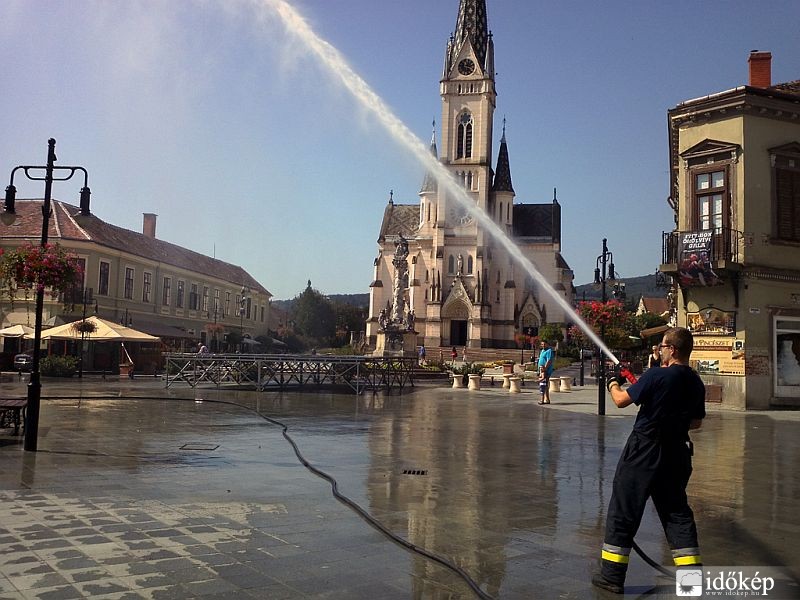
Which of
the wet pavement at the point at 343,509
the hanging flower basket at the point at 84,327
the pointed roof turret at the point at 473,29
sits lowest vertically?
the wet pavement at the point at 343,509

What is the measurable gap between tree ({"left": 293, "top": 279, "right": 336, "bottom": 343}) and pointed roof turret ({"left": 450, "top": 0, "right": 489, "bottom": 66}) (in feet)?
143

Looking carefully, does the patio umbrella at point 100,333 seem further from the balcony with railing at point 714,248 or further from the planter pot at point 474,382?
the balcony with railing at point 714,248

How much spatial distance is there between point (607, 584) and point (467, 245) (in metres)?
74.3

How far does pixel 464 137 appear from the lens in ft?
261

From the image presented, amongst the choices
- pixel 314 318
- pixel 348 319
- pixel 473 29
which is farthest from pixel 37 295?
pixel 348 319

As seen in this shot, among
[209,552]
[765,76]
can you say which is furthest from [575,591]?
[765,76]

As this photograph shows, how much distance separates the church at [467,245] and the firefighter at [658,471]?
70.0m

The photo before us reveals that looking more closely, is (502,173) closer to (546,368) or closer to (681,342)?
(546,368)

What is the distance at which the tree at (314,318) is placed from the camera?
106 metres

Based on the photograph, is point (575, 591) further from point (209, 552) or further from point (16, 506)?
point (16, 506)

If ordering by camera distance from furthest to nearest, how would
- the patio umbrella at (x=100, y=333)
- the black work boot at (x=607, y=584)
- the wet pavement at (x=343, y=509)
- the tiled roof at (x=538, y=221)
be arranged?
the tiled roof at (x=538, y=221)
the patio umbrella at (x=100, y=333)
the wet pavement at (x=343, y=509)
the black work boot at (x=607, y=584)

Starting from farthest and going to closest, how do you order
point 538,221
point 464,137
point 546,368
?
point 538,221 < point 464,137 < point 546,368

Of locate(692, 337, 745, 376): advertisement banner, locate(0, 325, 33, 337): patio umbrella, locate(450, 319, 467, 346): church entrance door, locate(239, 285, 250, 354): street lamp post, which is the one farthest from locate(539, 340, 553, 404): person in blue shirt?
locate(450, 319, 467, 346): church entrance door

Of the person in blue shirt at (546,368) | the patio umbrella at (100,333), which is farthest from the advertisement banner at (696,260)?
the patio umbrella at (100,333)
